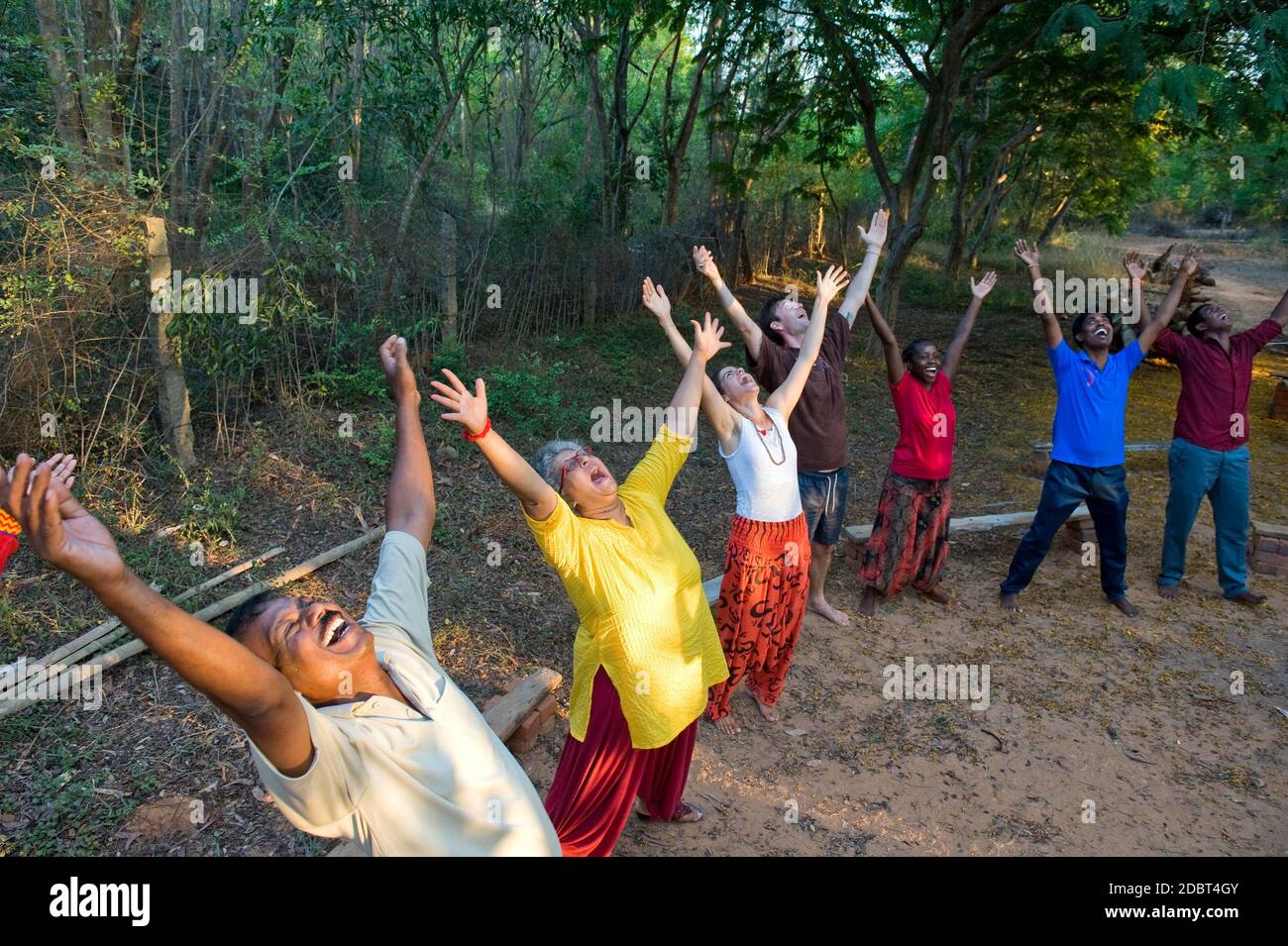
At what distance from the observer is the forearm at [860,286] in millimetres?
4391

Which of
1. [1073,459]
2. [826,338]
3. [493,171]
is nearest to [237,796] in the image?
[826,338]

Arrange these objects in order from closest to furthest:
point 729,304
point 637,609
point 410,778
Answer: point 410,778 → point 637,609 → point 729,304

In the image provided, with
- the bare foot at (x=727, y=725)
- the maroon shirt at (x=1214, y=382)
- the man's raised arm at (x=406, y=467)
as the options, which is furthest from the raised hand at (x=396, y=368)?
the maroon shirt at (x=1214, y=382)

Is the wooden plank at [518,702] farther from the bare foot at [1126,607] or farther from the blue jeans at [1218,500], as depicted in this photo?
the blue jeans at [1218,500]

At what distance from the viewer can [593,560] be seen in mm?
2625

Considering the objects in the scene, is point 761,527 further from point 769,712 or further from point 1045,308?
point 1045,308

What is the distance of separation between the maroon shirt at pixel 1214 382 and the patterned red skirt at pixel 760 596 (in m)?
2.87

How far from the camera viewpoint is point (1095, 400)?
473 cm

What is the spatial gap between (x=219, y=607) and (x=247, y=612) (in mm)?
2813

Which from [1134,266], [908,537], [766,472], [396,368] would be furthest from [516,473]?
[1134,266]

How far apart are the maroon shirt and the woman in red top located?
128 cm

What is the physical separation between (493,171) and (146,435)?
5.25 meters

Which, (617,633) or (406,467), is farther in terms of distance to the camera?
(617,633)

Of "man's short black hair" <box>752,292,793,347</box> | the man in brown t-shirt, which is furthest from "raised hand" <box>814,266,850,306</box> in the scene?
"man's short black hair" <box>752,292,793,347</box>
